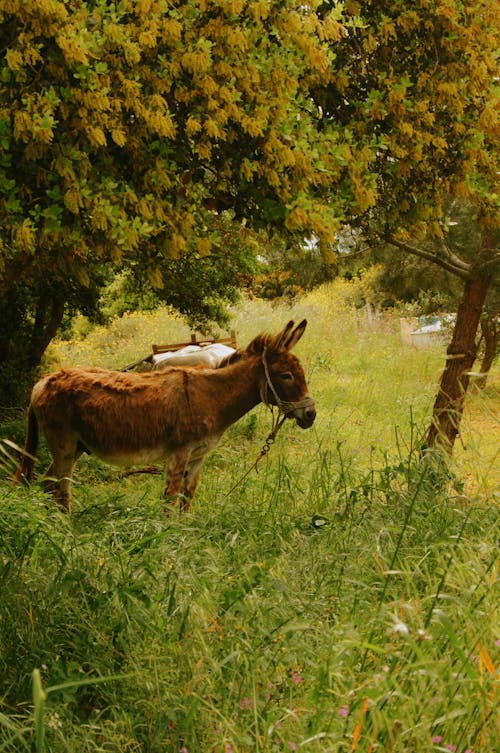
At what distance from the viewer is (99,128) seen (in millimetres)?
4711

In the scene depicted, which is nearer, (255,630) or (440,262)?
(255,630)

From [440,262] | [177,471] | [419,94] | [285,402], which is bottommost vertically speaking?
[177,471]

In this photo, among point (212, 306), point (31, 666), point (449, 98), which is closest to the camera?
point (31, 666)

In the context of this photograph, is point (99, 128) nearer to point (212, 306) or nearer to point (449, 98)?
point (449, 98)

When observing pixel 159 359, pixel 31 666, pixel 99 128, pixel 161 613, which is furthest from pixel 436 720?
pixel 159 359

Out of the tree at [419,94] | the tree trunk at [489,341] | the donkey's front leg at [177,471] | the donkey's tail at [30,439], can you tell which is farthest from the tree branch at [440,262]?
the tree trunk at [489,341]

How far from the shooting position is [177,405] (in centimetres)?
703

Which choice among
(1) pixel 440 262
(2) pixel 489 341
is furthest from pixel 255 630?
(2) pixel 489 341

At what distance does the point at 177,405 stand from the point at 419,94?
321cm

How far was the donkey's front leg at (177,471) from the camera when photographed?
6.93 meters

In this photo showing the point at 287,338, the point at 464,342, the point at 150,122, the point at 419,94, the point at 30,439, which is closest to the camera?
the point at 150,122

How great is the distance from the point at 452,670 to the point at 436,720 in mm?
372

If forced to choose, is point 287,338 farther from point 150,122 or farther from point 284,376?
point 150,122

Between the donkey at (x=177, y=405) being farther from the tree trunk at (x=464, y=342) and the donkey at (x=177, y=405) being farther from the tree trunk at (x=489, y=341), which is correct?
the tree trunk at (x=489, y=341)
